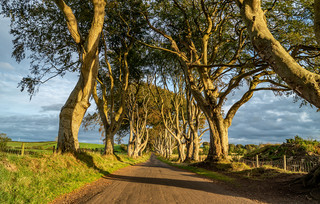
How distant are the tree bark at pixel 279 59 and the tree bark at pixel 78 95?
767 cm

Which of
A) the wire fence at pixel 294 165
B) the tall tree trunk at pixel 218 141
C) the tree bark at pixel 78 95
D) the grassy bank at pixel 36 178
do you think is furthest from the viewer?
the tall tree trunk at pixel 218 141

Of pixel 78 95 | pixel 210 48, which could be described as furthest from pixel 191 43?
Result: pixel 78 95

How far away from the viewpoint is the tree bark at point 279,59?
555cm

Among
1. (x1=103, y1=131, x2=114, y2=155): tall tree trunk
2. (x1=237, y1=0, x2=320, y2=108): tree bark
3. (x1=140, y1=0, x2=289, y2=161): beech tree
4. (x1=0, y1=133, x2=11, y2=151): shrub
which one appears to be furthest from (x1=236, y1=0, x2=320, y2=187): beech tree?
(x1=103, y1=131, x2=114, y2=155): tall tree trunk

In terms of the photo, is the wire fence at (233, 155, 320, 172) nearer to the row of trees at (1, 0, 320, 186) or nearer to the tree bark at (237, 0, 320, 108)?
the row of trees at (1, 0, 320, 186)

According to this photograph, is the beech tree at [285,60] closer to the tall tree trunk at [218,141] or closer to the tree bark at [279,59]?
the tree bark at [279,59]

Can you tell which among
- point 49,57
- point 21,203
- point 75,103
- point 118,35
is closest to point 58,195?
point 21,203

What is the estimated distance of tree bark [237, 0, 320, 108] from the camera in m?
5.55

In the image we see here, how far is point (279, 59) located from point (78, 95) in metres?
9.22

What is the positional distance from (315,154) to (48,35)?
2179cm

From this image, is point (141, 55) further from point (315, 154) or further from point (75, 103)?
point (315, 154)

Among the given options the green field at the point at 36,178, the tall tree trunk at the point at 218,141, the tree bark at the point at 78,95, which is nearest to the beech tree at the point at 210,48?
the tall tree trunk at the point at 218,141

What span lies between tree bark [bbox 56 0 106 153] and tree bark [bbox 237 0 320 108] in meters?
7.67

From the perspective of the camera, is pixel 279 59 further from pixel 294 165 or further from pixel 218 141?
pixel 294 165
